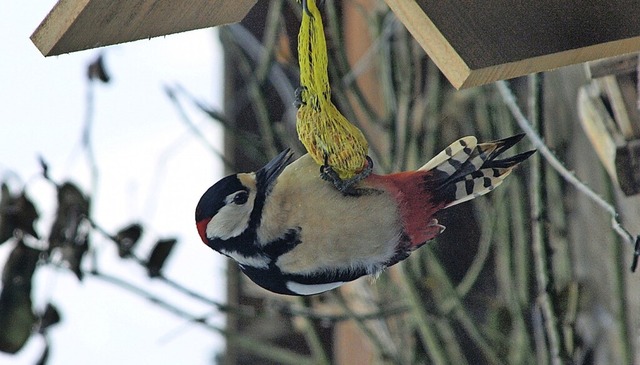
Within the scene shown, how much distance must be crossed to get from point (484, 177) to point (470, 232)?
4.07 feet

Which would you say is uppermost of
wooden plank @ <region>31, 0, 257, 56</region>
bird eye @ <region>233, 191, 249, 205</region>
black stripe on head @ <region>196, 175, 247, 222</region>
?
wooden plank @ <region>31, 0, 257, 56</region>

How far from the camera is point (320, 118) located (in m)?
0.85

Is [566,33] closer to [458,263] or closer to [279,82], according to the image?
[279,82]

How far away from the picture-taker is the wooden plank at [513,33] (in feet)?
2.42

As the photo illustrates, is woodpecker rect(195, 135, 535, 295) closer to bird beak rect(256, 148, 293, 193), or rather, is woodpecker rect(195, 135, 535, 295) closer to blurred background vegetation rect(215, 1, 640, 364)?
bird beak rect(256, 148, 293, 193)

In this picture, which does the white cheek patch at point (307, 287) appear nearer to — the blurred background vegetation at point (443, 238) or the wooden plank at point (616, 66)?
the blurred background vegetation at point (443, 238)

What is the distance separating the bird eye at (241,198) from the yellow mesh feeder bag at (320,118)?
0.27ft

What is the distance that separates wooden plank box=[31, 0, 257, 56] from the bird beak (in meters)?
0.20

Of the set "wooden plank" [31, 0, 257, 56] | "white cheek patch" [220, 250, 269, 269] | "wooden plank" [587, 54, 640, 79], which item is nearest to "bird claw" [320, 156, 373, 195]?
"white cheek patch" [220, 250, 269, 269]

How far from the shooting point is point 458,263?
211 cm

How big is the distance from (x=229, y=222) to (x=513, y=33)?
1.11 ft

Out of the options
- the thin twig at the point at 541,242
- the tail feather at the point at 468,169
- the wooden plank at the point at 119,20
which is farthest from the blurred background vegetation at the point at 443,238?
the wooden plank at the point at 119,20

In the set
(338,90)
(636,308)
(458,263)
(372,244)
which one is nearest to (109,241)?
(338,90)

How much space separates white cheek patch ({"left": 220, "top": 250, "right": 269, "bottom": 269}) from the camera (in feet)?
2.93
